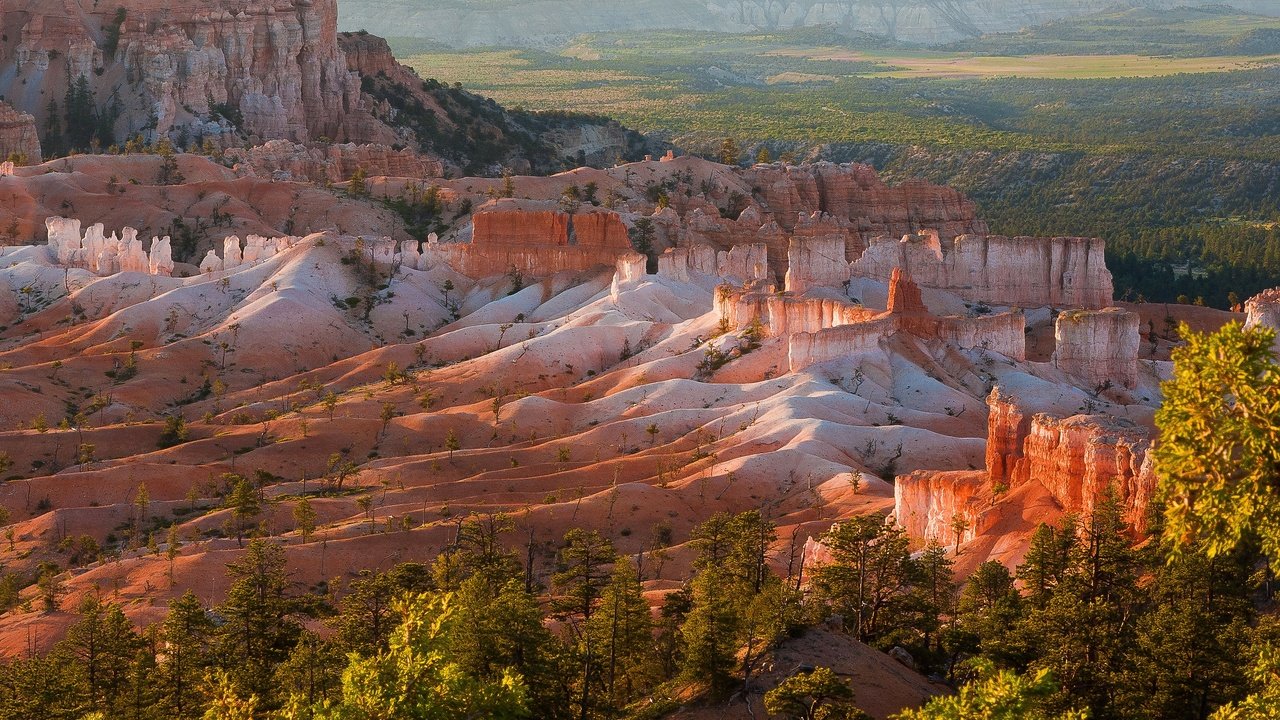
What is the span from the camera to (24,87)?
15912 cm

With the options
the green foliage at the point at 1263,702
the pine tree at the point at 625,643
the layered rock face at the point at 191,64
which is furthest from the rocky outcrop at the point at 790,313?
the layered rock face at the point at 191,64

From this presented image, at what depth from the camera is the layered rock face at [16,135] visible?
465ft

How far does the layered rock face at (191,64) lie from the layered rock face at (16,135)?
1041 centimetres

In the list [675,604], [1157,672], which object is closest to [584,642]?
[675,604]

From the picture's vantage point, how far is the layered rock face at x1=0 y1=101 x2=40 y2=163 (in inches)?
5576

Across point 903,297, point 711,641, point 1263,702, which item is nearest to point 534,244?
point 903,297

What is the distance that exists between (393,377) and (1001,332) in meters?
28.5

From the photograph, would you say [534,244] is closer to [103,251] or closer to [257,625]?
[103,251]

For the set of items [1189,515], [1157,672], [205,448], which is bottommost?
[205,448]

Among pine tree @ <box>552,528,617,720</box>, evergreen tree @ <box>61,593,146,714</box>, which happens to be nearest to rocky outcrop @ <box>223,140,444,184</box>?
pine tree @ <box>552,528,617,720</box>

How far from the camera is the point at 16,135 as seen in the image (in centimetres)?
14262

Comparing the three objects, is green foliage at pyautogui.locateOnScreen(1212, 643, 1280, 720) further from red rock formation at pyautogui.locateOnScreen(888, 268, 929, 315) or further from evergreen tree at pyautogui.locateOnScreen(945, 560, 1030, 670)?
red rock formation at pyautogui.locateOnScreen(888, 268, 929, 315)

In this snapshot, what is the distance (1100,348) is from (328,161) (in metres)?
71.4

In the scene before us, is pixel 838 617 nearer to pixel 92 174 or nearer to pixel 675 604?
pixel 675 604
